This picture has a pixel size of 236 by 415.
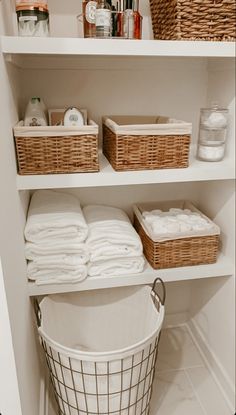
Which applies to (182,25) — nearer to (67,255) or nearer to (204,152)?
(204,152)

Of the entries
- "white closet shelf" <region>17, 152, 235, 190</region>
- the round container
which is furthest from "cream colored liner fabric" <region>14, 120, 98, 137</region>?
the round container

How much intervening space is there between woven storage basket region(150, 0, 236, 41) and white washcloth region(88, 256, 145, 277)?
676mm

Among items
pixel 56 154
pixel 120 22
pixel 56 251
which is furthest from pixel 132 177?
pixel 120 22

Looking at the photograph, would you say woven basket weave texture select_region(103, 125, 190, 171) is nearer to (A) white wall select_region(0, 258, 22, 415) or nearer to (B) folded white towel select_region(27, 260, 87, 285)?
(B) folded white towel select_region(27, 260, 87, 285)

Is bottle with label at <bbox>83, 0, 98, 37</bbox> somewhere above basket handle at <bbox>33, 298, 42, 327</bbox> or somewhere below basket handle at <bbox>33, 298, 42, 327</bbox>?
above

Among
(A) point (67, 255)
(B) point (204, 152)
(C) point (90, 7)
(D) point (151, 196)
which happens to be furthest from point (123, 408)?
(C) point (90, 7)

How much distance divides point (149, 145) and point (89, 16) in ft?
1.27

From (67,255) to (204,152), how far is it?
55 cm

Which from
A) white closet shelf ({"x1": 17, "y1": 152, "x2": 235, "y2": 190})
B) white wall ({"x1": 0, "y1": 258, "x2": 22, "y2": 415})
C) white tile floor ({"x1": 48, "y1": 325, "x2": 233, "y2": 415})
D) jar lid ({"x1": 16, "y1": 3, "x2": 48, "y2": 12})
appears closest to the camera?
white wall ({"x1": 0, "y1": 258, "x2": 22, "y2": 415})

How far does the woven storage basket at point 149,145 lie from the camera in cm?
99

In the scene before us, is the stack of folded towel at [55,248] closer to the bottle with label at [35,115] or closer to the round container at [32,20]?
the bottle with label at [35,115]

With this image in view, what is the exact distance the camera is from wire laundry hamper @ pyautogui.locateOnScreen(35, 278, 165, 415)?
3.22ft

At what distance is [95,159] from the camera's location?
0.99 meters

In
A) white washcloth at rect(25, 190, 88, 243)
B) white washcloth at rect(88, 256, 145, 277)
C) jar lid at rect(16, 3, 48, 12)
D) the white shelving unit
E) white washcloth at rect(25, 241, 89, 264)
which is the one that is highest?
jar lid at rect(16, 3, 48, 12)
